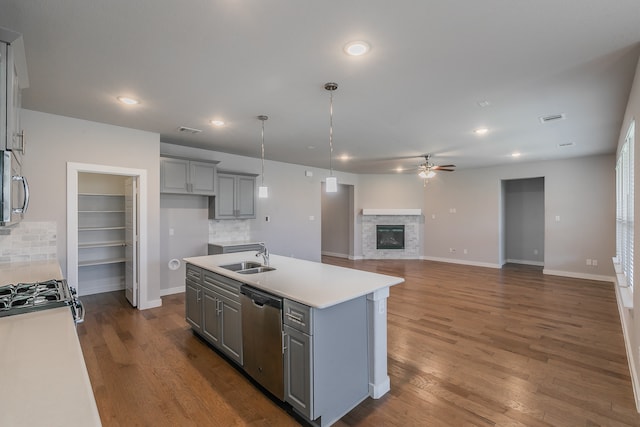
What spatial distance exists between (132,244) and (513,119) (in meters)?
5.50

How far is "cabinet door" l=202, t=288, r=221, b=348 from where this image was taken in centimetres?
309

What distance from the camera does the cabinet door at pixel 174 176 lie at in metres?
4.84

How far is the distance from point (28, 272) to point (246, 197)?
3496 mm

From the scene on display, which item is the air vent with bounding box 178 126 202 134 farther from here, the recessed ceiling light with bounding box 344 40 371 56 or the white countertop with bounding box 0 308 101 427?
the white countertop with bounding box 0 308 101 427

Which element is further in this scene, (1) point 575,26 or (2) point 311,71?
(2) point 311,71

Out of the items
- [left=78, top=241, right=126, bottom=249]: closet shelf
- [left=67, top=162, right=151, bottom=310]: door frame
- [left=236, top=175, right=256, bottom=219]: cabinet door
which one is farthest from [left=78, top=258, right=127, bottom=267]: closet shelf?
[left=236, top=175, right=256, bottom=219]: cabinet door

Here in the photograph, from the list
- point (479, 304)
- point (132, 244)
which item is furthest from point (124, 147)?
point (479, 304)

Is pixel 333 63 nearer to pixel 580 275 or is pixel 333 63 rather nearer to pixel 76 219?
pixel 76 219

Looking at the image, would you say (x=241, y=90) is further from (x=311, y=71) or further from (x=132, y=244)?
(x=132, y=244)

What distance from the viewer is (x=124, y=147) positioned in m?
4.28

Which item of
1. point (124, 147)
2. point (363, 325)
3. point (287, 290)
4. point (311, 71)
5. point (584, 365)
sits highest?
point (311, 71)

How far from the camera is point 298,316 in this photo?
2152 millimetres

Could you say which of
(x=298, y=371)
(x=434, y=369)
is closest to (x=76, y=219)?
(x=298, y=371)

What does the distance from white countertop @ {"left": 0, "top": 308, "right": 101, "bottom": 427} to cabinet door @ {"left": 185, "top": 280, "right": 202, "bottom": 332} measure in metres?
1.88
